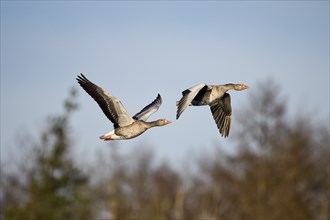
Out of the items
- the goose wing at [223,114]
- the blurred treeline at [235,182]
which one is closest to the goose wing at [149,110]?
the goose wing at [223,114]

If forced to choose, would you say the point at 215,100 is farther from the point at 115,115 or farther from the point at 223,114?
the point at 115,115

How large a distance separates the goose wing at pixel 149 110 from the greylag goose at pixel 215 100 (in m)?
0.94

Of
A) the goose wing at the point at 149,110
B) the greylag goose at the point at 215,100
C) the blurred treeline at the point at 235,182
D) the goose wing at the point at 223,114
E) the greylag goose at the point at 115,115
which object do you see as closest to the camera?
the greylag goose at the point at 115,115

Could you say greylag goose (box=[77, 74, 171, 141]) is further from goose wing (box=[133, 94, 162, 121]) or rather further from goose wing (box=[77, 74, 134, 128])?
goose wing (box=[133, 94, 162, 121])

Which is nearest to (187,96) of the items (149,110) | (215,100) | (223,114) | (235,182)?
(149,110)

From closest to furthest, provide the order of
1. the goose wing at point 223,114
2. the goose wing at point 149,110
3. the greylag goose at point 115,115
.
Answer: the greylag goose at point 115,115 → the goose wing at point 149,110 → the goose wing at point 223,114

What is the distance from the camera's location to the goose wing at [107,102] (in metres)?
18.5

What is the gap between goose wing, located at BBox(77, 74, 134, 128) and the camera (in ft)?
60.7

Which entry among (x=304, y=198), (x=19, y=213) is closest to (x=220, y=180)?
(x=304, y=198)

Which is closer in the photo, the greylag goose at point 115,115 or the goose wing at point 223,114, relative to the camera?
the greylag goose at point 115,115

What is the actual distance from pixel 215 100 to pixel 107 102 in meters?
3.59

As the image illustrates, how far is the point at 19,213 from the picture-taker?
132 feet

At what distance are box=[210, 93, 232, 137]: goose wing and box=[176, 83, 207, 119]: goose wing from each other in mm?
2598

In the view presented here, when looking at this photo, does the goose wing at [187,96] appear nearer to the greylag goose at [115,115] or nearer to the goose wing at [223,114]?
the greylag goose at [115,115]
